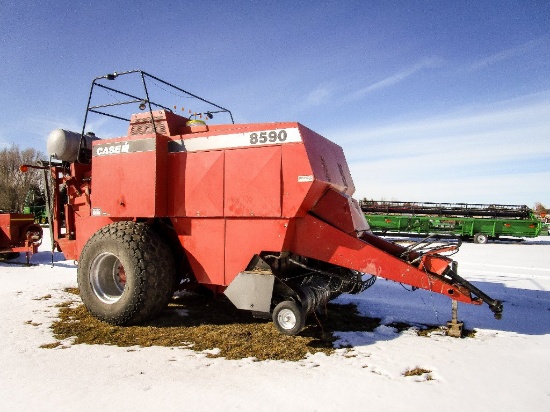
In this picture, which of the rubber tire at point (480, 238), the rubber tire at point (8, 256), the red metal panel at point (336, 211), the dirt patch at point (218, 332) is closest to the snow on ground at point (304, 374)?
the dirt patch at point (218, 332)

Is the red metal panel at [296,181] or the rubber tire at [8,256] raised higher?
the red metal panel at [296,181]

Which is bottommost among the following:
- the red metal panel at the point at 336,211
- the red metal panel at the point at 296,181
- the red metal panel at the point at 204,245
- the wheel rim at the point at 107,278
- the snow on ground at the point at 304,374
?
the snow on ground at the point at 304,374

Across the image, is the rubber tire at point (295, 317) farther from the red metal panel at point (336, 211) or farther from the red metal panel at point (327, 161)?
the red metal panel at point (327, 161)

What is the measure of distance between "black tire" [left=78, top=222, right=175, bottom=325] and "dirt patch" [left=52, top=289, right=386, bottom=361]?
22 centimetres

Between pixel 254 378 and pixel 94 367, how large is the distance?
1502mm

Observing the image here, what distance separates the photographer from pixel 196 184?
5.08 m

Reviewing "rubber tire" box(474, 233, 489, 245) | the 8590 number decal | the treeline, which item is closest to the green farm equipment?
"rubber tire" box(474, 233, 489, 245)

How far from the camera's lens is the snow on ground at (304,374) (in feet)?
9.82

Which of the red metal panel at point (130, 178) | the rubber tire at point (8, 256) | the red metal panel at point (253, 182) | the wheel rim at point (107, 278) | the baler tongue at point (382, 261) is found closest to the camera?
the baler tongue at point (382, 261)

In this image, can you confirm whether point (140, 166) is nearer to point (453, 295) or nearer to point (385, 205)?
point (453, 295)

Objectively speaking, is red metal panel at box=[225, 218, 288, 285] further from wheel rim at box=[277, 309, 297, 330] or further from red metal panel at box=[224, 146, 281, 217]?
wheel rim at box=[277, 309, 297, 330]

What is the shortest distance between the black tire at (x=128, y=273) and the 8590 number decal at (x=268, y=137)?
1797mm

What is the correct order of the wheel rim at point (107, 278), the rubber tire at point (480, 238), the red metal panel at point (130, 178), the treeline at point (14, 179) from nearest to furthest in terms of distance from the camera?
1. the red metal panel at point (130, 178)
2. the wheel rim at point (107, 278)
3. the rubber tire at point (480, 238)
4. the treeline at point (14, 179)

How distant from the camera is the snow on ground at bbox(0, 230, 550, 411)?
2992 mm
